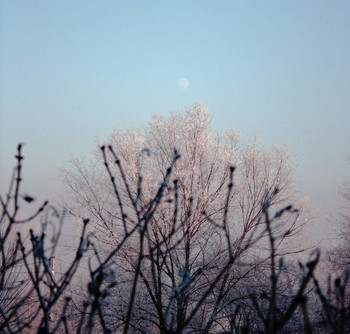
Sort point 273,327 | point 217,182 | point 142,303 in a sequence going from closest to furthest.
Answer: point 273,327 → point 142,303 → point 217,182

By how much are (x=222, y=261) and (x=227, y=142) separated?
12.5 ft

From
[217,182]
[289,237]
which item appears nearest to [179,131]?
[217,182]

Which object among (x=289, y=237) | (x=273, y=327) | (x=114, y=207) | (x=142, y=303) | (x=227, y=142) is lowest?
(x=273, y=327)

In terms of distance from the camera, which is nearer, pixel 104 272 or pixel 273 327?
pixel 273 327

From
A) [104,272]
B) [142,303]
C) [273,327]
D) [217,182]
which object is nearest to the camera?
[273,327]

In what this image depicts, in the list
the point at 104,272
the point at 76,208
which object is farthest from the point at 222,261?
the point at 104,272

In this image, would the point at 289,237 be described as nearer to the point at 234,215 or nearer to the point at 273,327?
the point at 234,215

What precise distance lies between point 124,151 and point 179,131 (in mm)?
1940

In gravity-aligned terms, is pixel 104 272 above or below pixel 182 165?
below

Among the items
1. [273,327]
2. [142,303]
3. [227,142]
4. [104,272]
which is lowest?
[273,327]

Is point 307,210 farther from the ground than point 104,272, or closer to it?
farther from the ground

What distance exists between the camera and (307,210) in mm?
12570

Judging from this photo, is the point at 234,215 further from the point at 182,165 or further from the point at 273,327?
the point at 273,327

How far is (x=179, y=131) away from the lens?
12.2 metres
